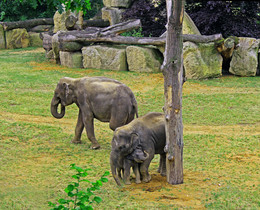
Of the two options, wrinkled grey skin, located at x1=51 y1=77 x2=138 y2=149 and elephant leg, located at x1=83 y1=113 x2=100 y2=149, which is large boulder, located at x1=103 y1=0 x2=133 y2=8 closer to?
wrinkled grey skin, located at x1=51 y1=77 x2=138 y2=149

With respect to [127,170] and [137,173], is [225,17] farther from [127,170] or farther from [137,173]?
[127,170]

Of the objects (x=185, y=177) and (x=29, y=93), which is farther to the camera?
(x=29, y=93)

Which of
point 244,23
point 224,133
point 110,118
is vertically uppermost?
point 244,23

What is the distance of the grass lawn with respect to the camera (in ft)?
22.6

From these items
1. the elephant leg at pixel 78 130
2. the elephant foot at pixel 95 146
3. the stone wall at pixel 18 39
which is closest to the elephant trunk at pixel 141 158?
the elephant foot at pixel 95 146

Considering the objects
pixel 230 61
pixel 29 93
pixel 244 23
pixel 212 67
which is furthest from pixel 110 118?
pixel 244 23

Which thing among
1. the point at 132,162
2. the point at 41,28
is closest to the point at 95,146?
the point at 132,162

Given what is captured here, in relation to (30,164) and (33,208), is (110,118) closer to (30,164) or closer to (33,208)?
(30,164)

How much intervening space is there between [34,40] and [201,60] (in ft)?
43.0

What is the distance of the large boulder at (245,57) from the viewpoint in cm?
1641

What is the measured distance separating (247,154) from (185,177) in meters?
1.94

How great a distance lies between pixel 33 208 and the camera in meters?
6.61

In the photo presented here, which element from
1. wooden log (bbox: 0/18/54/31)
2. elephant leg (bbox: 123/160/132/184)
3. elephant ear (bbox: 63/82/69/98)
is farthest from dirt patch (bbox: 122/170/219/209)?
wooden log (bbox: 0/18/54/31)

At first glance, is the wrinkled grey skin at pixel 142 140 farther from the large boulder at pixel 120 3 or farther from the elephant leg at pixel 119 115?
the large boulder at pixel 120 3
